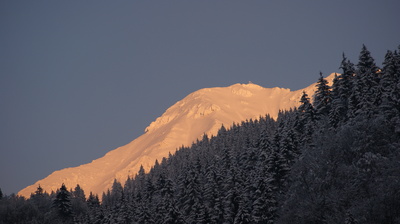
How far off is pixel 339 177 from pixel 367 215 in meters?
11.6

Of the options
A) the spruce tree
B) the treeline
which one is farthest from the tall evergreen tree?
the spruce tree

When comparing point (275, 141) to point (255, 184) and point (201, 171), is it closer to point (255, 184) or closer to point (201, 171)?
point (255, 184)

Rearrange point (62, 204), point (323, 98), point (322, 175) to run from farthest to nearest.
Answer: point (62, 204)
point (323, 98)
point (322, 175)

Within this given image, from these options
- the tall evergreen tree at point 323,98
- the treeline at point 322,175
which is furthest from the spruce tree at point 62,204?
the tall evergreen tree at point 323,98

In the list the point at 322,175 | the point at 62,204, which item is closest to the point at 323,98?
the point at 322,175

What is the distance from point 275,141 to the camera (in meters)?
74.6

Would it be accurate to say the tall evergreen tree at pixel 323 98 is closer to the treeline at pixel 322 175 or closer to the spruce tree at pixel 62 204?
the treeline at pixel 322 175

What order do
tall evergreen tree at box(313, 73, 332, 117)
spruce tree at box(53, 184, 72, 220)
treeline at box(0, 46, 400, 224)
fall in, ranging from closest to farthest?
treeline at box(0, 46, 400, 224)
tall evergreen tree at box(313, 73, 332, 117)
spruce tree at box(53, 184, 72, 220)

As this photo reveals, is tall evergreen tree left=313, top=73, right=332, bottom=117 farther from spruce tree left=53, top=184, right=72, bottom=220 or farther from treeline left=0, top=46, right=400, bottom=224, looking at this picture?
spruce tree left=53, top=184, right=72, bottom=220

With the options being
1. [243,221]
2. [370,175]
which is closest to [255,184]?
[243,221]

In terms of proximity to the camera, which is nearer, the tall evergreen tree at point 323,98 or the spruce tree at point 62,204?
the tall evergreen tree at point 323,98

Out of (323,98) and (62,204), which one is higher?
(323,98)

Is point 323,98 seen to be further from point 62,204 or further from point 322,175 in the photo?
point 62,204

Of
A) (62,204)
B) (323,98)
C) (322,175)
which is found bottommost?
(322,175)
